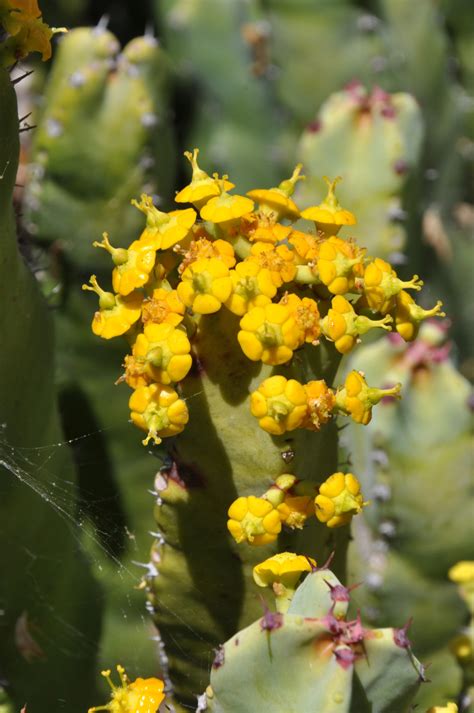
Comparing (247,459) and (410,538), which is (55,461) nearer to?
(247,459)

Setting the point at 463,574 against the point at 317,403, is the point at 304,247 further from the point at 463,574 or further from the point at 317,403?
the point at 463,574

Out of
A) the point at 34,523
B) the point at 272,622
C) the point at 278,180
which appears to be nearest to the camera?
the point at 272,622

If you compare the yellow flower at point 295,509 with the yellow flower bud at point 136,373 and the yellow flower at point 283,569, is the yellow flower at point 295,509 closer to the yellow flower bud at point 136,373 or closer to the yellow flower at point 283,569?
the yellow flower at point 283,569

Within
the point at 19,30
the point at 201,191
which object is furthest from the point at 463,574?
the point at 19,30

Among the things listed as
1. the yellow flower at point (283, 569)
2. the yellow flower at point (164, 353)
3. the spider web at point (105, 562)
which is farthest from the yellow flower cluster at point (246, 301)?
the spider web at point (105, 562)

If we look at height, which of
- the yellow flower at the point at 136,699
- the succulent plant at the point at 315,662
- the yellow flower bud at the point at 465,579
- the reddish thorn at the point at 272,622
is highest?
the reddish thorn at the point at 272,622

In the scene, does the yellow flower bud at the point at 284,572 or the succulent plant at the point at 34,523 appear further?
the succulent plant at the point at 34,523

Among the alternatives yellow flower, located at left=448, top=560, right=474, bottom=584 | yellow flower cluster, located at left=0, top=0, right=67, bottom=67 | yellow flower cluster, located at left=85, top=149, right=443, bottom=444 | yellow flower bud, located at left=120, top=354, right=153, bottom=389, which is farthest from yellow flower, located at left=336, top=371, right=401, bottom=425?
yellow flower, located at left=448, top=560, right=474, bottom=584

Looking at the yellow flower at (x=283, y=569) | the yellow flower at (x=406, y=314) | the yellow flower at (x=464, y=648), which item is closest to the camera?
the yellow flower at (x=283, y=569)
